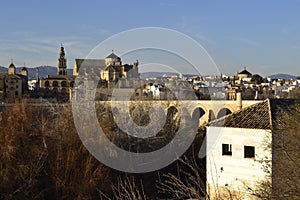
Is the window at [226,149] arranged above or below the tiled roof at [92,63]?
below

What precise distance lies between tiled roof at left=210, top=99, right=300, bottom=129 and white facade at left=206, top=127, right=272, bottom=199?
0.58ft

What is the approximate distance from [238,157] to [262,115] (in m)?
1.16

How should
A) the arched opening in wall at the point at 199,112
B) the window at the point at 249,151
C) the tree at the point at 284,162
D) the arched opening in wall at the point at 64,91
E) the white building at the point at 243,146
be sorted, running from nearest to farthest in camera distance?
the tree at the point at 284,162 → the white building at the point at 243,146 → the window at the point at 249,151 → the arched opening in wall at the point at 199,112 → the arched opening in wall at the point at 64,91

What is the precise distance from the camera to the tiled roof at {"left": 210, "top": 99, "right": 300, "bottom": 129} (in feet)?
29.5

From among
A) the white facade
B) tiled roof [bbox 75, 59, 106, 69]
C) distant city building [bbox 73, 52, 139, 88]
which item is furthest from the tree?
tiled roof [bbox 75, 59, 106, 69]

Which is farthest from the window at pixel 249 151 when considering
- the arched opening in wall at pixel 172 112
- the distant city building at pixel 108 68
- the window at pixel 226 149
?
the distant city building at pixel 108 68

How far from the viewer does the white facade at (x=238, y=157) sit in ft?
27.9

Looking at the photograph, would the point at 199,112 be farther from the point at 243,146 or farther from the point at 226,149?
the point at 243,146

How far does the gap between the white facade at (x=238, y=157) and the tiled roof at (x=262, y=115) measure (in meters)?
0.18

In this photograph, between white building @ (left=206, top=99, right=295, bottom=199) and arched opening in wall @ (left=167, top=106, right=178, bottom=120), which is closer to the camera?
white building @ (left=206, top=99, right=295, bottom=199)

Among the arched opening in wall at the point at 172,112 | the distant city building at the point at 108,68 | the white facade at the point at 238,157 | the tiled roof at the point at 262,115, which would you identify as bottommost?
the white facade at the point at 238,157

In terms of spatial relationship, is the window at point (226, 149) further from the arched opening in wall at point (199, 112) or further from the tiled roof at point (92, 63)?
the tiled roof at point (92, 63)

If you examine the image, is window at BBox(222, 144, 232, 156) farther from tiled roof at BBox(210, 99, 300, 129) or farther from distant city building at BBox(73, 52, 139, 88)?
distant city building at BBox(73, 52, 139, 88)

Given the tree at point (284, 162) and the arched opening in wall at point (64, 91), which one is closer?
the tree at point (284, 162)
